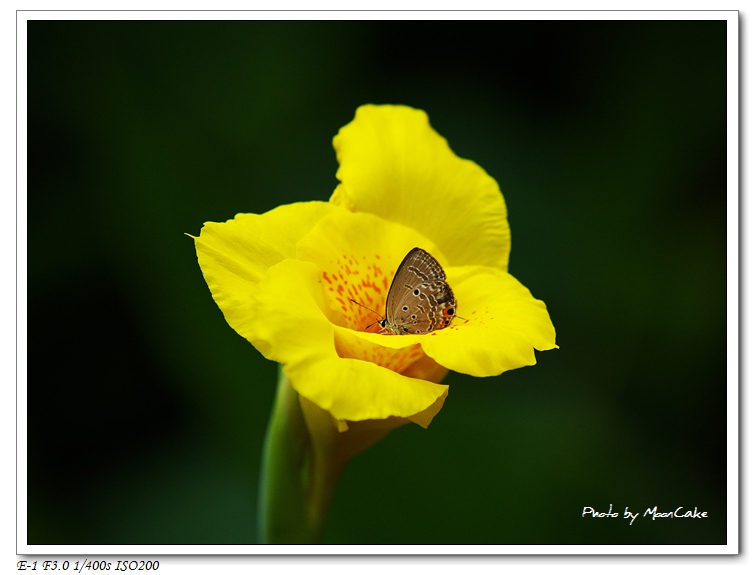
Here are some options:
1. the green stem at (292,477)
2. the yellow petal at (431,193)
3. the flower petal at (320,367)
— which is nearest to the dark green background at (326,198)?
the green stem at (292,477)

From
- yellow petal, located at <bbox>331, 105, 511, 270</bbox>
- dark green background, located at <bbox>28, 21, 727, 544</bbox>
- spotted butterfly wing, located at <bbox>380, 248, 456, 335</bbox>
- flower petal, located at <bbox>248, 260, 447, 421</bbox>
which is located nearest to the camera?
flower petal, located at <bbox>248, 260, 447, 421</bbox>

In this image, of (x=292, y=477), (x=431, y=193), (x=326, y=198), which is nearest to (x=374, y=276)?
(x=431, y=193)

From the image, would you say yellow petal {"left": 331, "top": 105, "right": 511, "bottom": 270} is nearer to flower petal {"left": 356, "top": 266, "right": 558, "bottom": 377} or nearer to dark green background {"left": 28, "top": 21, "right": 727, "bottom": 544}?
flower petal {"left": 356, "top": 266, "right": 558, "bottom": 377}

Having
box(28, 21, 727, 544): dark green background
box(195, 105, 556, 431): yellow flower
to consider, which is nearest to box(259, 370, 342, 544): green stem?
box(195, 105, 556, 431): yellow flower

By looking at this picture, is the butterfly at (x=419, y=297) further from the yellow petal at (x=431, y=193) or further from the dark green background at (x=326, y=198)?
the dark green background at (x=326, y=198)
